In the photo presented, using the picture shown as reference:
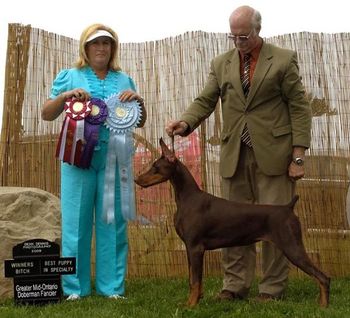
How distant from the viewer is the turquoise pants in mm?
4863

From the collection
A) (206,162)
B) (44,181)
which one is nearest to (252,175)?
(206,162)

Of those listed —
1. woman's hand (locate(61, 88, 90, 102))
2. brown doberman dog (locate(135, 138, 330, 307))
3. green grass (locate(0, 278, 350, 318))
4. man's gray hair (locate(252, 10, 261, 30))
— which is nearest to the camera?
green grass (locate(0, 278, 350, 318))

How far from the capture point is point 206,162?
670 cm

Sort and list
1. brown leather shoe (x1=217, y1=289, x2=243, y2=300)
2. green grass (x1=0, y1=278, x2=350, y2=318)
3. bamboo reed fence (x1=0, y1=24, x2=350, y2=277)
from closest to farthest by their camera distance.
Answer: green grass (x1=0, y1=278, x2=350, y2=318)
brown leather shoe (x1=217, y1=289, x2=243, y2=300)
bamboo reed fence (x1=0, y1=24, x2=350, y2=277)

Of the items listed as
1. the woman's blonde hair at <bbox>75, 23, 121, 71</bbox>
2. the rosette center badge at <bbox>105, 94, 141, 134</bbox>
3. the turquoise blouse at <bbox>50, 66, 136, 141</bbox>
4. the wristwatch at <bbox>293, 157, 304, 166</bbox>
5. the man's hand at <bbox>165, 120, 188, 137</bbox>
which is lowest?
the wristwatch at <bbox>293, 157, 304, 166</bbox>

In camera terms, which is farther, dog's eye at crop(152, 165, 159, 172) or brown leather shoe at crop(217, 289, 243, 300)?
brown leather shoe at crop(217, 289, 243, 300)

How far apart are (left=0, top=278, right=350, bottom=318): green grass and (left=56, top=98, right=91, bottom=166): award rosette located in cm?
106

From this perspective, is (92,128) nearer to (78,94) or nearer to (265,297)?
(78,94)

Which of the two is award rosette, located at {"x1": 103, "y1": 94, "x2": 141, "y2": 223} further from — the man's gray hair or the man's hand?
the man's gray hair

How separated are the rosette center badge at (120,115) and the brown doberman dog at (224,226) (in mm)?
625

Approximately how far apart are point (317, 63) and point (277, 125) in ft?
7.02

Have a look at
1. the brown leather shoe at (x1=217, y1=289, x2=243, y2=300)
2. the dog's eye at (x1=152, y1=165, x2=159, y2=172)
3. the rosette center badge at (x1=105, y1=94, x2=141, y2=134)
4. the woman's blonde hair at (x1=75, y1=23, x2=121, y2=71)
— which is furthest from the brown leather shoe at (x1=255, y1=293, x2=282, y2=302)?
the woman's blonde hair at (x1=75, y1=23, x2=121, y2=71)

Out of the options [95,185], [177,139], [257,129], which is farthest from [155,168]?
[177,139]

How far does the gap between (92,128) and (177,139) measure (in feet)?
7.15
